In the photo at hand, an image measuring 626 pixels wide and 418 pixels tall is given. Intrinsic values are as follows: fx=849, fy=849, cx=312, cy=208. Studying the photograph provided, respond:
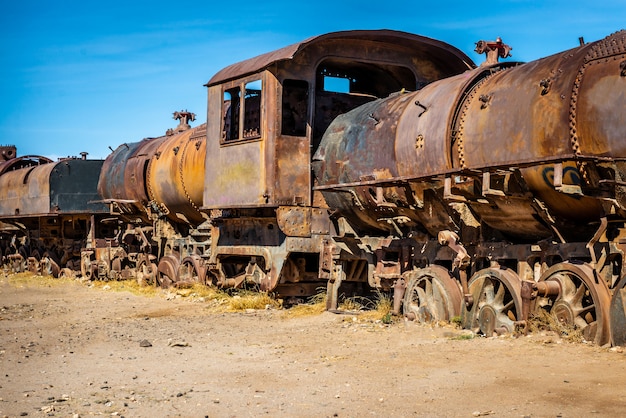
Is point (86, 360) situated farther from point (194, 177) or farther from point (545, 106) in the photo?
point (194, 177)

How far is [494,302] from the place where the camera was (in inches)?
346

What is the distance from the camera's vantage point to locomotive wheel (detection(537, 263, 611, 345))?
7453 millimetres

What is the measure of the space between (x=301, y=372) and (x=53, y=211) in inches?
636

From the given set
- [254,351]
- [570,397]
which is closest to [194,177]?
[254,351]

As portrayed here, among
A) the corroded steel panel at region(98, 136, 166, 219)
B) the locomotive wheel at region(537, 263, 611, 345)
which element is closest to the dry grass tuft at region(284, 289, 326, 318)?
the locomotive wheel at region(537, 263, 611, 345)

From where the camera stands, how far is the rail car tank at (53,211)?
22094 millimetres

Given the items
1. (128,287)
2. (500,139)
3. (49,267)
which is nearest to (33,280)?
(49,267)

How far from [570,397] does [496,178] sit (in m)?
3.26

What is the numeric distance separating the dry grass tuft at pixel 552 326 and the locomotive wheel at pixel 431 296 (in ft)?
4.25

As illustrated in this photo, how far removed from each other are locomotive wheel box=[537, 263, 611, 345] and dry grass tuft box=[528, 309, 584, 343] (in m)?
0.03

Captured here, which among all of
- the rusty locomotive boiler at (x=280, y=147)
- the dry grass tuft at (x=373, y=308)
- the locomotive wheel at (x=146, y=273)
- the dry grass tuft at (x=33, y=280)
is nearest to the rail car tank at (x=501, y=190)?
the dry grass tuft at (x=373, y=308)

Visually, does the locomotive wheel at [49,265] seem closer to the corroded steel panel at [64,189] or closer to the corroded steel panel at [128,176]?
the corroded steel panel at [64,189]

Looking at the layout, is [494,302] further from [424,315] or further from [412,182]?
[412,182]

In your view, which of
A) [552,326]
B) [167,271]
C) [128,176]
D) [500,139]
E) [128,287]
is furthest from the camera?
[128,176]
